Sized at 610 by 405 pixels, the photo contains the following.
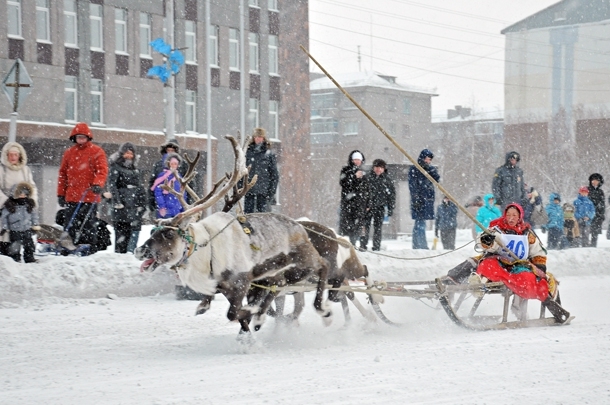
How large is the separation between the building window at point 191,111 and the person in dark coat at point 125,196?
22438 millimetres

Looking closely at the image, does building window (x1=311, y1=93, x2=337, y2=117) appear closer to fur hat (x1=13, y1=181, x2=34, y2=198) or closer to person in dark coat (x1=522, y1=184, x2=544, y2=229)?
person in dark coat (x1=522, y1=184, x2=544, y2=229)

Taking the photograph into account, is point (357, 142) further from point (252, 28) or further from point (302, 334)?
point (302, 334)

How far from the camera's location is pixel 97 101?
30219mm

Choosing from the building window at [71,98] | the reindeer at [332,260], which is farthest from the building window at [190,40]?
the reindeer at [332,260]

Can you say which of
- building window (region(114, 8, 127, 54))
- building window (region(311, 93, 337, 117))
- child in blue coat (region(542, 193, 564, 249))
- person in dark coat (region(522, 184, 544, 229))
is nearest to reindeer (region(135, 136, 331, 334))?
person in dark coat (region(522, 184, 544, 229))

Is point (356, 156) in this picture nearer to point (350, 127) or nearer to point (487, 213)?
point (487, 213)

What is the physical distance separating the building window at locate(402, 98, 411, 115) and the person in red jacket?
57.1m

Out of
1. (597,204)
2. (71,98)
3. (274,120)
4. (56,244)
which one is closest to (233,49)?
(274,120)

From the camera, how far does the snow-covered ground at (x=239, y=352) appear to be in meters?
5.39

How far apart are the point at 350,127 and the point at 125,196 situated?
5314 centimetres

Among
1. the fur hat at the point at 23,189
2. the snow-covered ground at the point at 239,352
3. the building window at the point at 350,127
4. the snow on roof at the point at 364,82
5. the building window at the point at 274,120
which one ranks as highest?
the snow on roof at the point at 364,82

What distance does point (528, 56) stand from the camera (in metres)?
61.8

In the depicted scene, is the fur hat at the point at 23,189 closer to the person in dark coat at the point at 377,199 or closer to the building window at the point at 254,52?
the person in dark coat at the point at 377,199

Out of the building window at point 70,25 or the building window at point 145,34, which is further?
the building window at point 145,34
